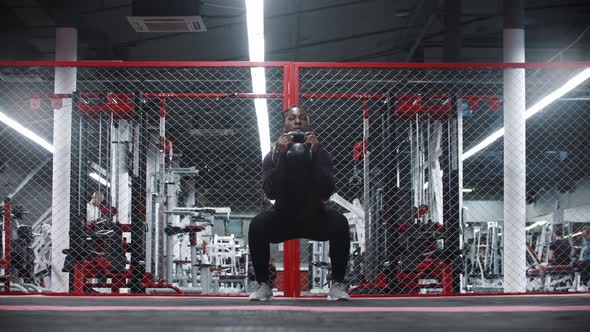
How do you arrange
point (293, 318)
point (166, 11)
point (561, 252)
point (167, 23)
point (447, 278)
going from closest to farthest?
point (293, 318)
point (447, 278)
point (166, 11)
point (167, 23)
point (561, 252)

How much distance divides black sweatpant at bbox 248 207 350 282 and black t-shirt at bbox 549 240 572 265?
698 cm

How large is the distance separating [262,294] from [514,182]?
354 cm

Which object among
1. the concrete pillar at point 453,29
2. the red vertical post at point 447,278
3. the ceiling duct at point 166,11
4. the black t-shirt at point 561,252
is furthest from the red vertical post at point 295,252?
the black t-shirt at point 561,252

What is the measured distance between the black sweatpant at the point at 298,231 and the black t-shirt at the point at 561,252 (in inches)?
275

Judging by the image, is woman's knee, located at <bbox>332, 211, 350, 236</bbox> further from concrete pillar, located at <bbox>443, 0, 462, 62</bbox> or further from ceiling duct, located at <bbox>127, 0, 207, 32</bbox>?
concrete pillar, located at <bbox>443, 0, 462, 62</bbox>

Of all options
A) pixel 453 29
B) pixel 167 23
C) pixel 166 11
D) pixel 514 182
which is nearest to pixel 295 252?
pixel 514 182

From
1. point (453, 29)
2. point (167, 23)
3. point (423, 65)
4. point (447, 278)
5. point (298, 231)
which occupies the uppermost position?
point (453, 29)

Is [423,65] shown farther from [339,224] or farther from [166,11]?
[166,11]

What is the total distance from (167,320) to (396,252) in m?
3.49

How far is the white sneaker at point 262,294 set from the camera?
4.00m

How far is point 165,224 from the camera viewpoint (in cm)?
759

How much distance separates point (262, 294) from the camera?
13.2 ft

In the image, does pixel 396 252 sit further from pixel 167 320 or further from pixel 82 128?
pixel 167 320

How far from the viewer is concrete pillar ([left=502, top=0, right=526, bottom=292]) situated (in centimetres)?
671
